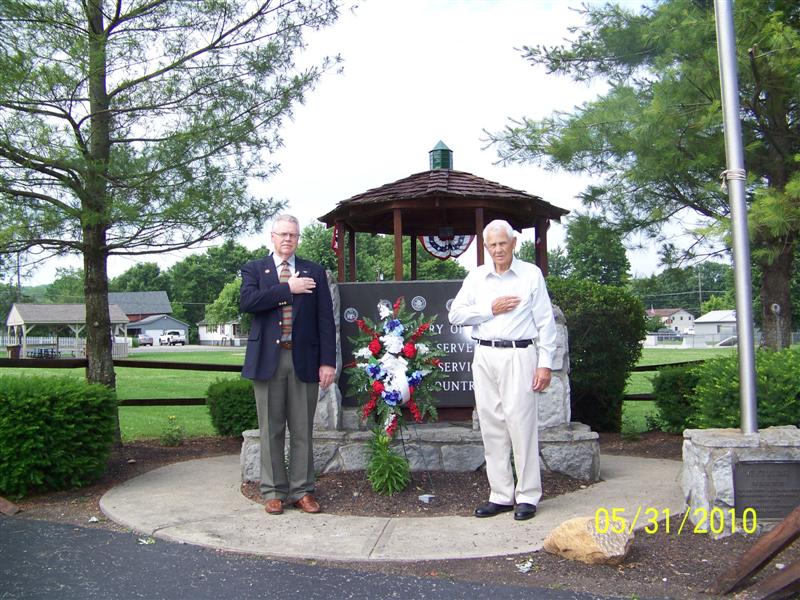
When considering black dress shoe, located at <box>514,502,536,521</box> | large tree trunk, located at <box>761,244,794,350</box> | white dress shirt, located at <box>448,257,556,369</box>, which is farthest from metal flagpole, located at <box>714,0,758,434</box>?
large tree trunk, located at <box>761,244,794,350</box>

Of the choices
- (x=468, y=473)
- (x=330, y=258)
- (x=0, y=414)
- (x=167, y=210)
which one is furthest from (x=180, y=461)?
(x=330, y=258)

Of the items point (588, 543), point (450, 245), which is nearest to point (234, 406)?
point (450, 245)

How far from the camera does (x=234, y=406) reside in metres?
8.12

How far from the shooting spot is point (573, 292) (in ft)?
27.5

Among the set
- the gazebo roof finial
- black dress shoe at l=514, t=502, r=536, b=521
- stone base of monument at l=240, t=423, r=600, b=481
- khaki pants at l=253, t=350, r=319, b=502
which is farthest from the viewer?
the gazebo roof finial

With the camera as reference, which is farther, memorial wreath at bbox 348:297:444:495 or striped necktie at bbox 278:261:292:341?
memorial wreath at bbox 348:297:444:495

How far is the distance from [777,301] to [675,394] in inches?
68.8

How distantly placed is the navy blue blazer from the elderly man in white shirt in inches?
37.0

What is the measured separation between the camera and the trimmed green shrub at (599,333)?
8.32m

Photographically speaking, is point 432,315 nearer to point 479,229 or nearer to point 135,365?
point 479,229

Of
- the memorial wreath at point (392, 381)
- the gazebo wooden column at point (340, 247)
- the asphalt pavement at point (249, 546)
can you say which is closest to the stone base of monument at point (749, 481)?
the asphalt pavement at point (249, 546)

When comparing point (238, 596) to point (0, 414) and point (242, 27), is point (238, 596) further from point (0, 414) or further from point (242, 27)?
point (242, 27)

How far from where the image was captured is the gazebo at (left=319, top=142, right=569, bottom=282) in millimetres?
7836
